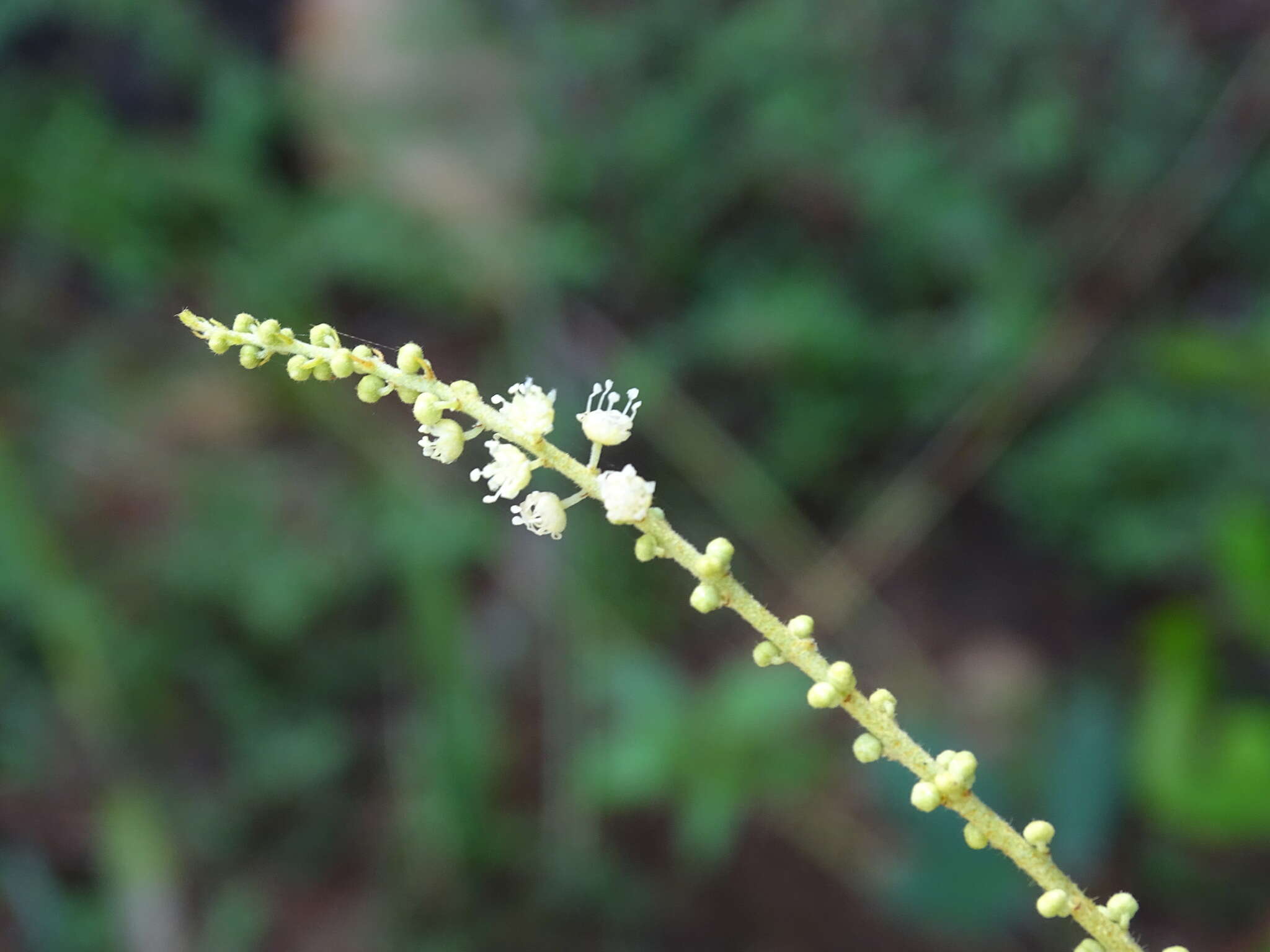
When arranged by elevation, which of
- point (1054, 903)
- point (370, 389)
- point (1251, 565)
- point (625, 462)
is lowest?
point (1054, 903)

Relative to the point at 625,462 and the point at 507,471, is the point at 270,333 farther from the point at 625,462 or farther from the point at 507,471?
the point at 625,462

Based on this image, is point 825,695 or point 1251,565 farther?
point 1251,565

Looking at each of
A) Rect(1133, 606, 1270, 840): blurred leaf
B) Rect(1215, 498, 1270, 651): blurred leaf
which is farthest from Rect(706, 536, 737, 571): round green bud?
Rect(1215, 498, 1270, 651): blurred leaf

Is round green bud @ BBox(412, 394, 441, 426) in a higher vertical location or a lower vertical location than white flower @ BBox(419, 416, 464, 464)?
lower

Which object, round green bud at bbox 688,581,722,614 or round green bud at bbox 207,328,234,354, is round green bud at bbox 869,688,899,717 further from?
round green bud at bbox 207,328,234,354

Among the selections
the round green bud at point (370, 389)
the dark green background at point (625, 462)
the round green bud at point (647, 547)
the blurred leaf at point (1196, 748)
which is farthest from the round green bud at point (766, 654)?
the blurred leaf at point (1196, 748)

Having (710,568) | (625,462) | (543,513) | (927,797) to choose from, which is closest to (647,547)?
(710,568)
